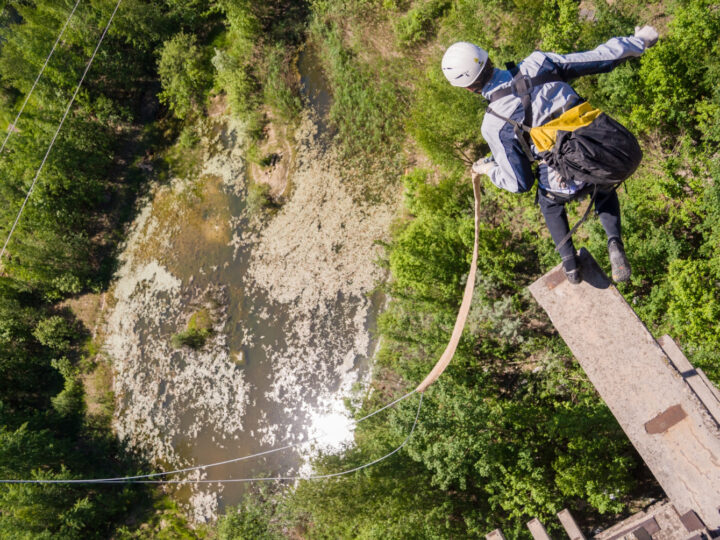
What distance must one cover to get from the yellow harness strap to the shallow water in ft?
21.1

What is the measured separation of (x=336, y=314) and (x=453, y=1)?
707 centimetres

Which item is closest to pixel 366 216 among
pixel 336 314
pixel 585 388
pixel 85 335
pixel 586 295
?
pixel 336 314

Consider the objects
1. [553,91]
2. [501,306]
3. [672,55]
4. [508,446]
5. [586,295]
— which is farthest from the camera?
[501,306]

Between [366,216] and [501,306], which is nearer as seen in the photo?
[501,306]

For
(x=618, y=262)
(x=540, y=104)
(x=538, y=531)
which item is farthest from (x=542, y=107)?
(x=538, y=531)

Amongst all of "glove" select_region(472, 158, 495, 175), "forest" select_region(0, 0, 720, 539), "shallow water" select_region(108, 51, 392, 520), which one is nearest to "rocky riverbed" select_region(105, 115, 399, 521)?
"shallow water" select_region(108, 51, 392, 520)

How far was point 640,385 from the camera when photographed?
11.1 feet

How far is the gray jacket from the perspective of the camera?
3285 millimetres

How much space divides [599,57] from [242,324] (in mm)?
9436

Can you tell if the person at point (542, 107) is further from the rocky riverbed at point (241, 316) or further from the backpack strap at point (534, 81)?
the rocky riverbed at point (241, 316)

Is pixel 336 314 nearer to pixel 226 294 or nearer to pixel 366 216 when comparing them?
pixel 366 216

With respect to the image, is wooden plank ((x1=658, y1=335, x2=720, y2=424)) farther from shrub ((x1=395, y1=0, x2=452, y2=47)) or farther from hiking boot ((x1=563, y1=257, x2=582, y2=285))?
shrub ((x1=395, y1=0, x2=452, y2=47))

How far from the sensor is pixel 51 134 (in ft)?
45.6

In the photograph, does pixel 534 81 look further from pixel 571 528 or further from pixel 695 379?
pixel 571 528
